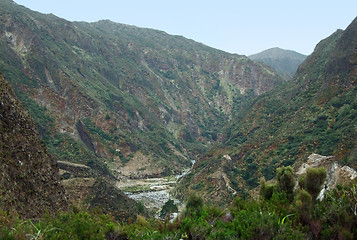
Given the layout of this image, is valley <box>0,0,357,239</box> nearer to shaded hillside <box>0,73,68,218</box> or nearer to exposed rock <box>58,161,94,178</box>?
shaded hillside <box>0,73,68,218</box>

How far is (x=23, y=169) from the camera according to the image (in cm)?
1881

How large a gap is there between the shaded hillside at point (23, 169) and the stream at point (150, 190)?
60.9ft

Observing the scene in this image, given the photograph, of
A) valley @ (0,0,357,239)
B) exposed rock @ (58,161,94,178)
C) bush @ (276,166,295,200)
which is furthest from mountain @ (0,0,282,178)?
bush @ (276,166,295,200)

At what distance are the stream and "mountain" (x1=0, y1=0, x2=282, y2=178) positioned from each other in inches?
141

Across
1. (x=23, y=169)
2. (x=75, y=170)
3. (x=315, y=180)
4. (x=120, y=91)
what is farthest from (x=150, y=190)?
(x=120, y=91)

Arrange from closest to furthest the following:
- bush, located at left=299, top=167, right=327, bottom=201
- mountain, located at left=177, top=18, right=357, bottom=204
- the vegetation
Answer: the vegetation, bush, located at left=299, top=167, right=327, bottom=201, mountain, located at left=177, top=18, right=357, bottom=204

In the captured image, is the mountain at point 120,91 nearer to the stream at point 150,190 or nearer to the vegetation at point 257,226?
the stream at point 150,190

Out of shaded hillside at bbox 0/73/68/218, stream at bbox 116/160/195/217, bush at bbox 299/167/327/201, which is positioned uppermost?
bush at bbox 299/167/327/201

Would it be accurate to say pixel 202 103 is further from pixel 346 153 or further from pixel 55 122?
pixel 346 153

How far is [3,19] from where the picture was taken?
235 feet

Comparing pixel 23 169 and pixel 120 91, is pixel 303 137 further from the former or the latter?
pixel 120 91

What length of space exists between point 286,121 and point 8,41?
64.4 metres

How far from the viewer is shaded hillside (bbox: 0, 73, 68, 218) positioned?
54.5 feet

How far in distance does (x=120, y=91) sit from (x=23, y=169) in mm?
80882
